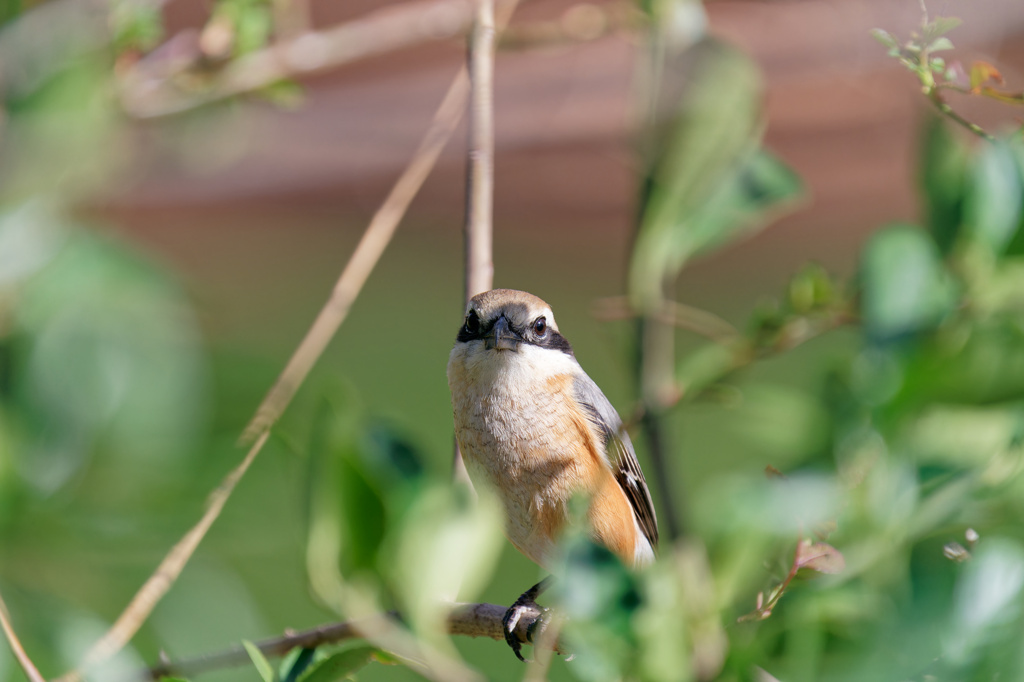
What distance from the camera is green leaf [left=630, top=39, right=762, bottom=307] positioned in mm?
1010

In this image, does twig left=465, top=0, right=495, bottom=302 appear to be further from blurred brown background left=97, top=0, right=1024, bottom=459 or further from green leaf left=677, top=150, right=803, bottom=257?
blurred brown background left=97, top=0, right=1024, bottom=459

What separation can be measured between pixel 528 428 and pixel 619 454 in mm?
186

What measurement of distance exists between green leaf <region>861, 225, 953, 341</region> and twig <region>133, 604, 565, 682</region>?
0.40m

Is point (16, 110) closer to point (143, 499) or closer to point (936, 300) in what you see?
point (143, 499)

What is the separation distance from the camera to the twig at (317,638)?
843 mm

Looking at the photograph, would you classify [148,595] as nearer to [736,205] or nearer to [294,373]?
[294,373]

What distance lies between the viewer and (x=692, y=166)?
1021 millimetres

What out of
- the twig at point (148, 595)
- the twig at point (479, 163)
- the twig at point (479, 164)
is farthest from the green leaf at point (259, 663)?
the twig at point (479, 164)

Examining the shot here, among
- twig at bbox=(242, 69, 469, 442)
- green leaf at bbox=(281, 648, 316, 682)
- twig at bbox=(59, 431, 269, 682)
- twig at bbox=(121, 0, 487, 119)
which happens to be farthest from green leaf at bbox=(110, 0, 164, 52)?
green leaf at bbox=(281, 648, 316, 682)

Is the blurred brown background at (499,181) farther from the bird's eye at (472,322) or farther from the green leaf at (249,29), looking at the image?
the bird's eye at (472,322)

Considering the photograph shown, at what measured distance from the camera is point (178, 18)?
345cm

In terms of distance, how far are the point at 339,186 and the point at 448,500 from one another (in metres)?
3.69

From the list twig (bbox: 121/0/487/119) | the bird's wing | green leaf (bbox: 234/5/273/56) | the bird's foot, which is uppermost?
green leaf (bbox: 234/5/273/56)

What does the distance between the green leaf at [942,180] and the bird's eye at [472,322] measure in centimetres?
61
